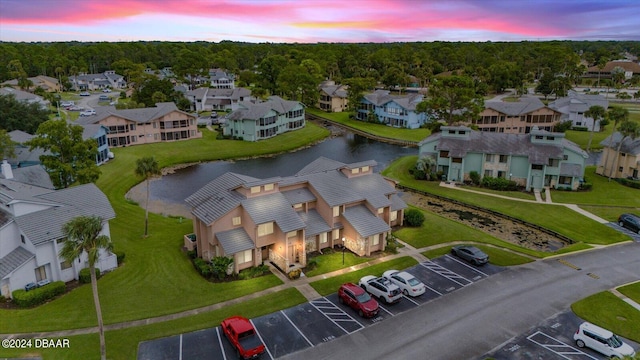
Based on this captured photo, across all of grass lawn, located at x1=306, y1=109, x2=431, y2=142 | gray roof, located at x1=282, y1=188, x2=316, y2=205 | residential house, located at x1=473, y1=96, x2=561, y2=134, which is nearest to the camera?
gray roof, located at x1=282, y1=188, x2=316, y2=205

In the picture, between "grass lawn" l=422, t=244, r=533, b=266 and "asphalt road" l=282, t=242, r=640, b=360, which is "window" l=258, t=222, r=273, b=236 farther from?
"grass lawn" l=422, t=244, r=533, b=266

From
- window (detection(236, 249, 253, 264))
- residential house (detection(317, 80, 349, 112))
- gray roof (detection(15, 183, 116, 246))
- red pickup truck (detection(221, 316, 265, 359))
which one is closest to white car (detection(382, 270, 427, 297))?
window (detection(236, 249, 253, 264))

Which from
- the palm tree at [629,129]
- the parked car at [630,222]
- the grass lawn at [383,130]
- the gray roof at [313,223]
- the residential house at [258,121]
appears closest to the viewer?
the gray roof at [313,223]

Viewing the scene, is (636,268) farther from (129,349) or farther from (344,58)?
(344,58)

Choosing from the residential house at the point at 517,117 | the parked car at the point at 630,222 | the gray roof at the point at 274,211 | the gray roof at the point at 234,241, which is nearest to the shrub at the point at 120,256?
the gray roof at the point at 234,241

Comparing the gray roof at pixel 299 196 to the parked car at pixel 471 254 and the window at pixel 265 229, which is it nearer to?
the window at pixel 265 229

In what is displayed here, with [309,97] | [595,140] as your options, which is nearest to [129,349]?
[595,140]
